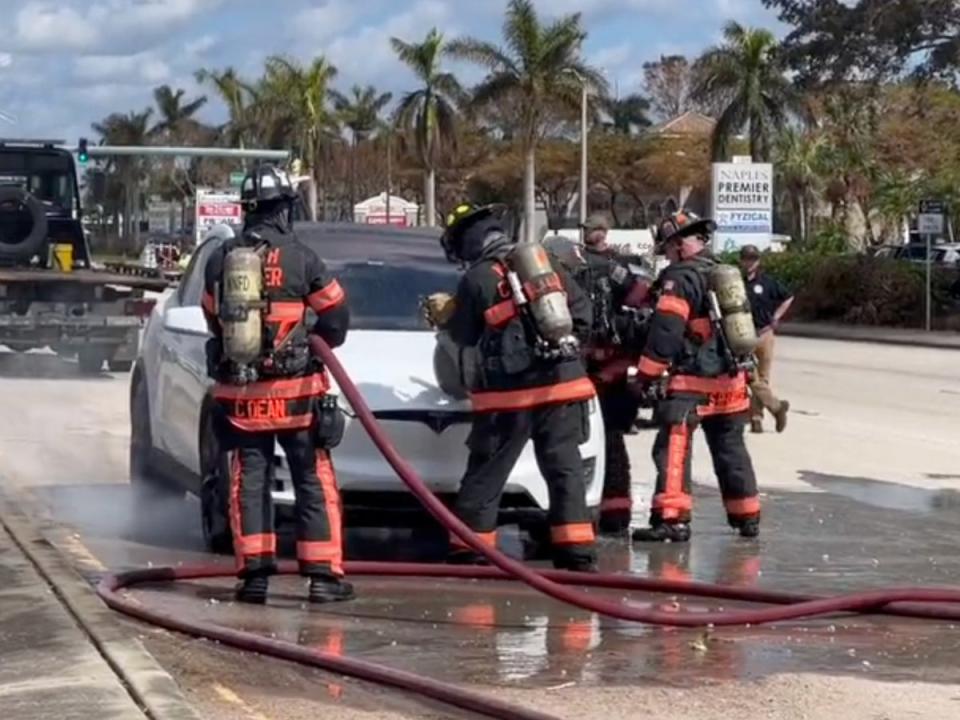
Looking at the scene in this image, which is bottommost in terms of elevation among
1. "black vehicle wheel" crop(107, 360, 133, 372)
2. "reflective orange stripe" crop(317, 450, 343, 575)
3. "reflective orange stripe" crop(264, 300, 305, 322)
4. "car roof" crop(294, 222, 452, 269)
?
"black vehicle wheel" crop(107, 360, 133, 372)

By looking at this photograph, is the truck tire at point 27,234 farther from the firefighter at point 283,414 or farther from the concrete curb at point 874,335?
the concrete curb at point 874,335

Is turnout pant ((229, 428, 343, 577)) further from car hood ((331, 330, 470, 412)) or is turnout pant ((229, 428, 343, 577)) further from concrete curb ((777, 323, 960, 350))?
concrete curb ((777, 323, 960, 350))

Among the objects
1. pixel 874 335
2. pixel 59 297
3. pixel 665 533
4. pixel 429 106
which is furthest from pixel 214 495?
pixel 429 106

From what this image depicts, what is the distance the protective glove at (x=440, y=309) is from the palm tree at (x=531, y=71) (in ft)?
183

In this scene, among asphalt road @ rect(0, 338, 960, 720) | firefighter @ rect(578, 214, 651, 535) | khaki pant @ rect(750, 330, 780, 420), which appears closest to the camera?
asphalt road @ rect(0, 338, 960, 720)

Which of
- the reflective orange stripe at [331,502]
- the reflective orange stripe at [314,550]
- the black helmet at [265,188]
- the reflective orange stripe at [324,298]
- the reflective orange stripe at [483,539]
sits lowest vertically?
the reflective orange stripe at [483,539]

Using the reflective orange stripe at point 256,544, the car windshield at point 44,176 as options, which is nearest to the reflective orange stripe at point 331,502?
the reflective orange stripe at point 256,544

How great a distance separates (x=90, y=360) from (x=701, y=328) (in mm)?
13596

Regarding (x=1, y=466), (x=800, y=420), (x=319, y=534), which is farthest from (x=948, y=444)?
(x=319, y=534)

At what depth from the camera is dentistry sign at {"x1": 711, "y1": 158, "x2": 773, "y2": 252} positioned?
38.8 meters

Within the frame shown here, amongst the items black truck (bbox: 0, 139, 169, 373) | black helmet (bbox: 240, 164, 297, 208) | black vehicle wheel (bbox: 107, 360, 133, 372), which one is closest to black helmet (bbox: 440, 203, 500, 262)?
black helmet (bbox: 240, 164, 297, 208)

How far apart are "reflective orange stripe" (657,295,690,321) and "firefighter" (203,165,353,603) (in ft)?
7.71

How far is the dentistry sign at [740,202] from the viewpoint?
38844 mm

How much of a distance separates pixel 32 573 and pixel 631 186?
80079 millimetres
